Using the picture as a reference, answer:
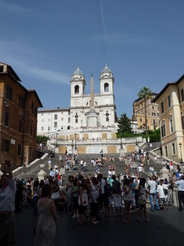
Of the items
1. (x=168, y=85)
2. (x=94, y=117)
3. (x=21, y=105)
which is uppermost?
(x=94, y=117)

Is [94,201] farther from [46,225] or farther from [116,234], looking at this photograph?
[46,225]

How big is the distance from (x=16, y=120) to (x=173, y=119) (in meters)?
21.7

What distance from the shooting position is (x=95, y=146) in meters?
52.2

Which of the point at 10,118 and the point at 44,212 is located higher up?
the point at 10,118

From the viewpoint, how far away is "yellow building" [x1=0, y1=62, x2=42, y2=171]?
27.2 meters

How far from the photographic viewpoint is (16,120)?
30.5 m

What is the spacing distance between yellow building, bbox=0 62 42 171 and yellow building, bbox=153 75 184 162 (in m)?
20.1

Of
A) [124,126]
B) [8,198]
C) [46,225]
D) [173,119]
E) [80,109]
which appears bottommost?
[46,225]

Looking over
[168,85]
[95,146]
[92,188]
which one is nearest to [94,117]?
[95,146]

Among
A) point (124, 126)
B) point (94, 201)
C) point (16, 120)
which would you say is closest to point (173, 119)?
point (16, 120)

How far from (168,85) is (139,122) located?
2773 inches

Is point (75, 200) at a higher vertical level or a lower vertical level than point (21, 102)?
lower

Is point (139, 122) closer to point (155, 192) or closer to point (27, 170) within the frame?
point (27, 170)

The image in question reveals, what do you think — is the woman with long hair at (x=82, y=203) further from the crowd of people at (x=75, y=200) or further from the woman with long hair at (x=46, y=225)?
the woman with long hair at (x=46, y=225)
